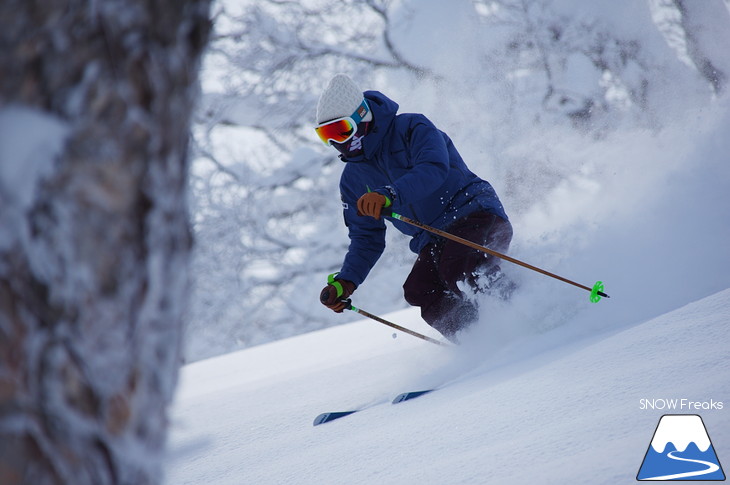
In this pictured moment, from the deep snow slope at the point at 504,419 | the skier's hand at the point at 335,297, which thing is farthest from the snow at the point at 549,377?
the skier's hand at the point at 335,297

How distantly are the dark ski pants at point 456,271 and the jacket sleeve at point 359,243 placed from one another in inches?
11.1

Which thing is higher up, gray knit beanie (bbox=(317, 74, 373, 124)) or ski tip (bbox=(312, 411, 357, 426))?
gray knit beanie (bbox=(317, 74, 373, 124))

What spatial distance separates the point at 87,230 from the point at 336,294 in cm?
286

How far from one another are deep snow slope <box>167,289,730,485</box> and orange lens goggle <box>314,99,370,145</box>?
4.19 ft

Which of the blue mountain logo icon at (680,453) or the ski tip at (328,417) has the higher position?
the blue mountain logo icon at (680,453)

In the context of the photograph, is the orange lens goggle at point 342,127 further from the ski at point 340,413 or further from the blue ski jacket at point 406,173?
the ski at point 340,413

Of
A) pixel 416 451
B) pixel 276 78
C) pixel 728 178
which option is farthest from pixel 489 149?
pixel 416 451

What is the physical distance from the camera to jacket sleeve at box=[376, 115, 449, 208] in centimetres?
291

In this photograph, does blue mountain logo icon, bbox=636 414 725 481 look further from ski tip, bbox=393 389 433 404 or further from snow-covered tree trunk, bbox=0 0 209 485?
ski tip, bbox=393 389 433 404

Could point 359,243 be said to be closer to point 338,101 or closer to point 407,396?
point 338,101

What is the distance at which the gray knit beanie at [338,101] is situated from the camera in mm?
3166

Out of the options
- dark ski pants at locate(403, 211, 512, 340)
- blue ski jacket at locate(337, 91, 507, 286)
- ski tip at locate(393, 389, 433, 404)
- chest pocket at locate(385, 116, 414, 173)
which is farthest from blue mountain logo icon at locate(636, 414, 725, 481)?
chest pocket at locate(385, 116, 414, 173)

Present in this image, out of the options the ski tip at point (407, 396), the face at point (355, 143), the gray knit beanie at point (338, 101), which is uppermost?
the gray knit beanie at point (338, 101)

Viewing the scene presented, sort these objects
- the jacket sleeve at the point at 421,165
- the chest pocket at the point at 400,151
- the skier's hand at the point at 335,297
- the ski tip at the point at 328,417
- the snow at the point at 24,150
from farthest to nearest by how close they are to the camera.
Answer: the skier's hand at the point at 335,297 < the chest pocket at the point at 400,151 < the jacket sleeve at the point at 421,165 < the ski tip at the point at 328,417 < the snow at the point at 24,150
